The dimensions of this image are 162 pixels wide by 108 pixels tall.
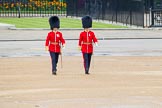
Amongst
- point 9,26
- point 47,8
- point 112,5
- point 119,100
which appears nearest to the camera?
point 119,100

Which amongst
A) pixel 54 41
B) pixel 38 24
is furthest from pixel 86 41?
pixel 38 24

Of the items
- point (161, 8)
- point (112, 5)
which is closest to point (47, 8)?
point (112, 5)

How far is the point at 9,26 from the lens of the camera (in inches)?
1641

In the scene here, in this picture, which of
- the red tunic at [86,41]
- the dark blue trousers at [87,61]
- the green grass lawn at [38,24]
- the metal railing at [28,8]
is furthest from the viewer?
the metal railing at [28,8]

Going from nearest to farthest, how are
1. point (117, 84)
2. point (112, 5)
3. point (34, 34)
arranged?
point (117, 84)
point (34, 34)
point (112, 5)

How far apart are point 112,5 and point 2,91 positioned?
113 feet

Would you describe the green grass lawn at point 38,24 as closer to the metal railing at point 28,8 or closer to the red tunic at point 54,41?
the metal railing at point 28,8

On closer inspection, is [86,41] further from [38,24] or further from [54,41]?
[38,24]

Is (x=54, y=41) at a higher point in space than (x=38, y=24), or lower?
higher

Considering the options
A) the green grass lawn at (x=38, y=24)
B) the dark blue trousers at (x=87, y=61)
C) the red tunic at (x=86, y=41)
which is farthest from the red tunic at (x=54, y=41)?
the green grass lawn at (x=38, y=24)

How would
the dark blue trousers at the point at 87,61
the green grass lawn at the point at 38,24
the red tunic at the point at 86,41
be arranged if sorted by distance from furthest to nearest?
1. the green grass lawn at the point at 38,24
2. the red tunic at the point at 86,41
3. the dark blue trousers at the point at 87,61

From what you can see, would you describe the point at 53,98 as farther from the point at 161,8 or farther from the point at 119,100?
the point at 161,8

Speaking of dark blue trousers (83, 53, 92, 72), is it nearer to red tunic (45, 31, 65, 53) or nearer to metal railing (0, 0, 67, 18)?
red tunic (45, 31, 65, 53)

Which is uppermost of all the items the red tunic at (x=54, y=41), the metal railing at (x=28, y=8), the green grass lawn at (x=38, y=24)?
the metal railing at (x=28, y=8)
